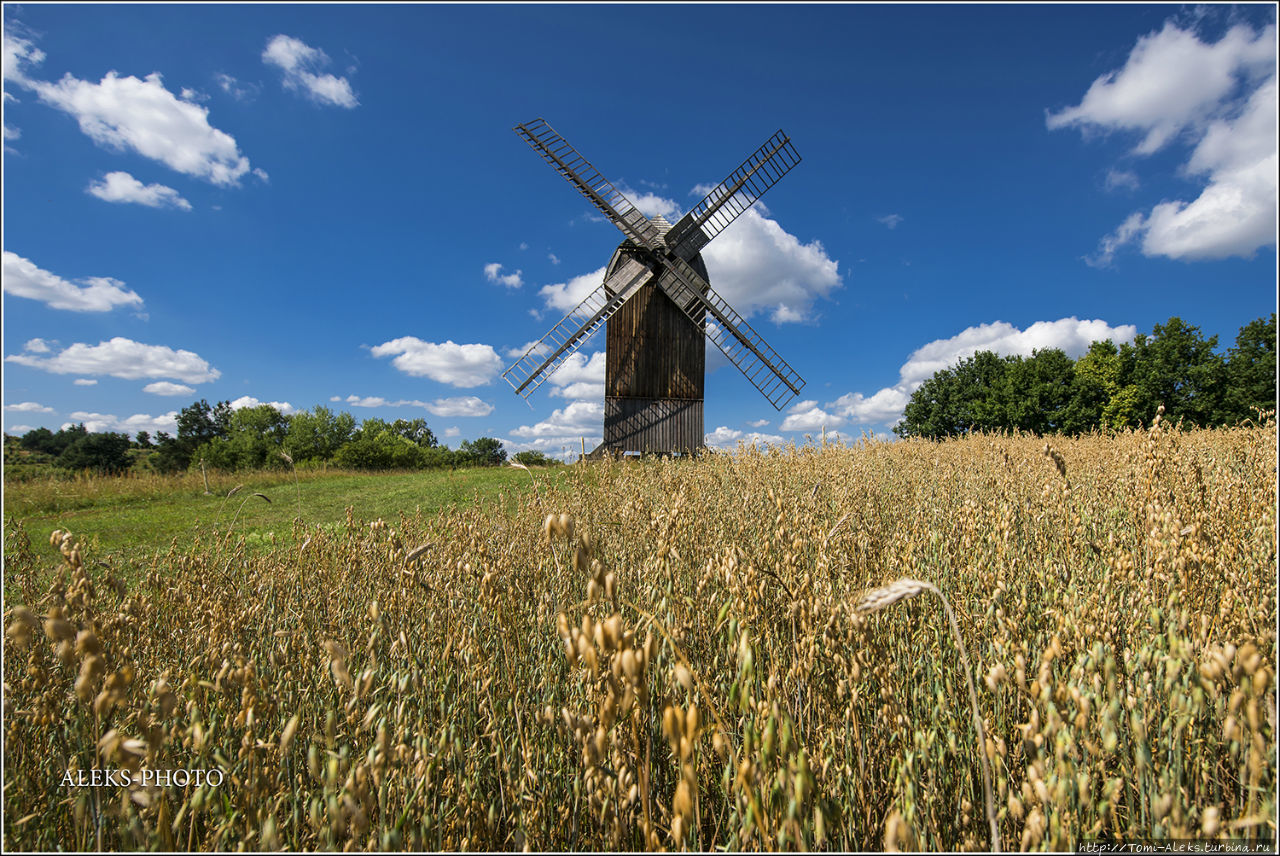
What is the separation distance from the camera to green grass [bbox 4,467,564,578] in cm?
816

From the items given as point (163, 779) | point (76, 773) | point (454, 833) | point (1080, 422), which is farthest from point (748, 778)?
point (1080, 422)

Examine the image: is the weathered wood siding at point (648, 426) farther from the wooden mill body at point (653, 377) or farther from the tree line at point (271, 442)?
the tree line at point (271, 442)

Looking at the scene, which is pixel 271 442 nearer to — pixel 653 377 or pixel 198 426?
pixel 198 426

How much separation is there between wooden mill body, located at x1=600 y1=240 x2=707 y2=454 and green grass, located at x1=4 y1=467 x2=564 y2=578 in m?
3.66

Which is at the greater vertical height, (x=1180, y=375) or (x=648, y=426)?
(x=1180, y=375)

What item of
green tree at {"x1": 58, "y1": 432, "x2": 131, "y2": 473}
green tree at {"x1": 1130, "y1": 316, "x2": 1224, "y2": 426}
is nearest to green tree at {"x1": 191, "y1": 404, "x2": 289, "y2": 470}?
green tree at {"x1": 58, "y1": 432, "x2": 131, "y2": 473}

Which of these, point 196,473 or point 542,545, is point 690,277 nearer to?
point 542,545

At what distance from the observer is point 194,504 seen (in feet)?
44.7

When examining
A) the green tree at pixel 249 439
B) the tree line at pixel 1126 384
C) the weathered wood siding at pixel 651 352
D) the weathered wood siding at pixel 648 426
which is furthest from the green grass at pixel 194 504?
the green tree at pixel 249 439

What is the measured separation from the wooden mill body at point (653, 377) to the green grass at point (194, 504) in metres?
3.66

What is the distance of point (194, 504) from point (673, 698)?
1647 cm

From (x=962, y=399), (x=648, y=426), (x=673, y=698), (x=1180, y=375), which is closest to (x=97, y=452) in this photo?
(x=648, y=426)

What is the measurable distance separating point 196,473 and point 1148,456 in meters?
27.1

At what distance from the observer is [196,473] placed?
21125 millimetres
